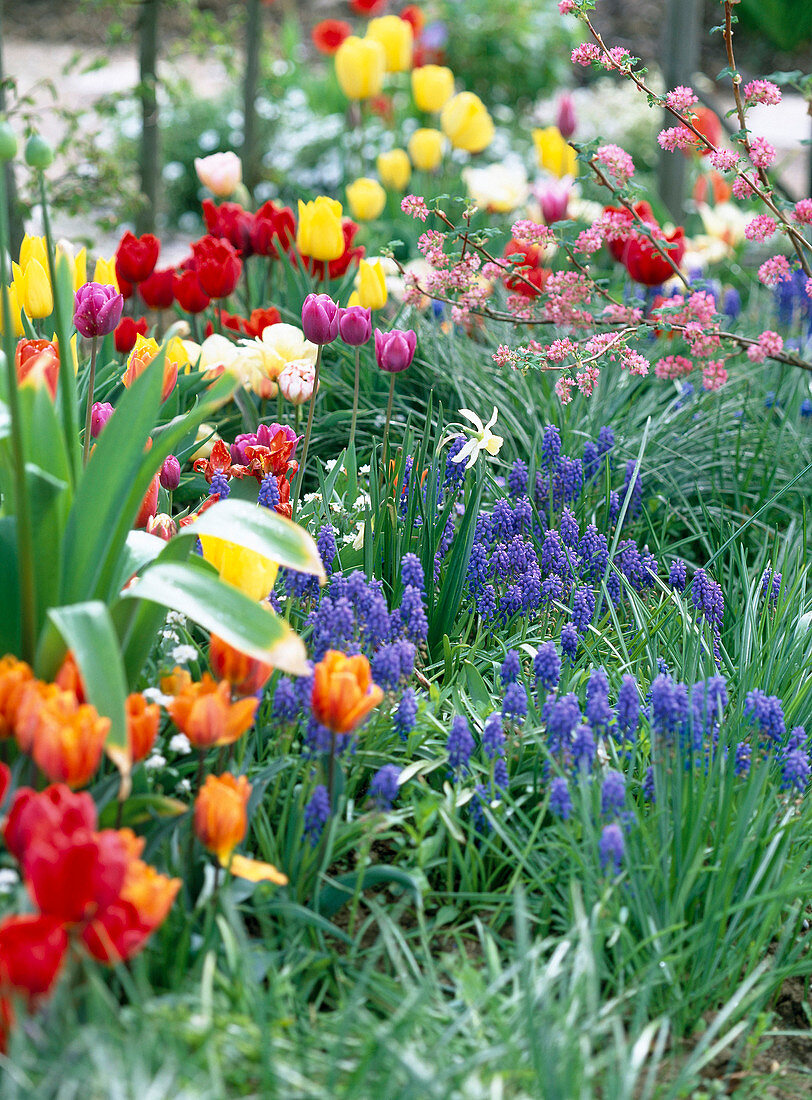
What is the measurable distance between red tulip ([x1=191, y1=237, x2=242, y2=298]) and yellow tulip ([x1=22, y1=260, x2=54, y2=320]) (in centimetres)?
51

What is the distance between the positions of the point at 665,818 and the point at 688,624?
1.88ft

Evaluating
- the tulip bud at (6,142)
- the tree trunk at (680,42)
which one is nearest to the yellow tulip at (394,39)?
the tree trunk at (680,42)

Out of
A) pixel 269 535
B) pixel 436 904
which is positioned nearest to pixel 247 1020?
pixel 436 904

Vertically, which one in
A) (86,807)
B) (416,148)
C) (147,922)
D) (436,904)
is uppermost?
(416,148)

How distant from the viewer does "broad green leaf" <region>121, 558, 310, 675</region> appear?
5.17 feet

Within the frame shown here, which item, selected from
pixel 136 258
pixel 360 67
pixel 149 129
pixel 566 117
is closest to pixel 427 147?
pixel 360 67

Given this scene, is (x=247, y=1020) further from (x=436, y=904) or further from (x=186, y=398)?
(x=186, y=398)

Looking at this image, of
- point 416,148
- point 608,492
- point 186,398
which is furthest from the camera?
point 416,148

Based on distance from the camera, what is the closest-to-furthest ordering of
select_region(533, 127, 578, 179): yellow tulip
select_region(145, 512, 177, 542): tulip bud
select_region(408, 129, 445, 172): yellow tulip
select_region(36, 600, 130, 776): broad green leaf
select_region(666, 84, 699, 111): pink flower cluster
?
select_region(36, 600, 130, 776): broad green leaf, select_region(145, 512, 177, 542): tulip bud, select_region(666, 84, 699, 111): pink flower cluster, select_region(408, 129, 445, 172): yellow tulip, select_region(533, 127, 578, 179): yellow tulip

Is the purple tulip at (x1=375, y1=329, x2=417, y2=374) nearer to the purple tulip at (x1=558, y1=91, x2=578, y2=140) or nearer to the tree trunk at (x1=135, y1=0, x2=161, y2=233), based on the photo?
the tree trunk at (x1=135, y1=0, x2=161, y2=233)

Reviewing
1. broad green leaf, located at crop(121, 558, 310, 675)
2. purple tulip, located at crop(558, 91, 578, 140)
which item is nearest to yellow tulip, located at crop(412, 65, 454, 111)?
purple tulip, located at crop(558, 91, 578, 140)

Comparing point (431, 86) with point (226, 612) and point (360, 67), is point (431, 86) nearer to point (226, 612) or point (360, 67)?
point (360, 67)

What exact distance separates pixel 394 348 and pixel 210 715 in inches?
48.1

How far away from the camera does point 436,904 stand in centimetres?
188
